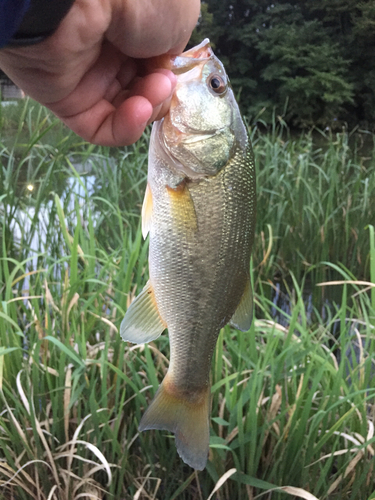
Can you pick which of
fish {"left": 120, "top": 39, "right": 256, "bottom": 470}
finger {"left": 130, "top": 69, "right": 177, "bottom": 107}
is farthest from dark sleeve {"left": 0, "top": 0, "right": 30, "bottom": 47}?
fish {"left": 120, "top": 39, "right": 256, "bottom": 470}

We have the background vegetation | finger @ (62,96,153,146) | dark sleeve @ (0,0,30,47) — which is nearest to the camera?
dark sleeve @ (0,0,30,47)

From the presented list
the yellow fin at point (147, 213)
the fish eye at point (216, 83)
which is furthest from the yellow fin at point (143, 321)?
the fish eye at point (216, 83)

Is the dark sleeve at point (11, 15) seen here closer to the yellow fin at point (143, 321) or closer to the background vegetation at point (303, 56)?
the yellow fin at point (143, 321)

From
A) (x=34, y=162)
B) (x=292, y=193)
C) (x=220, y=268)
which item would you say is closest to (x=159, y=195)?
(x=220, y=268)

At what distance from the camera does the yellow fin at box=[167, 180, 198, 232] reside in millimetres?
943

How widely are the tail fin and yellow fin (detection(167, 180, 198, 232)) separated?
1.30 feet

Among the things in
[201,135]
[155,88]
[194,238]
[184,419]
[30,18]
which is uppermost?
[30,18]

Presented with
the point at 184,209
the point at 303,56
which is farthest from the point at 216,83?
the point at 303,56

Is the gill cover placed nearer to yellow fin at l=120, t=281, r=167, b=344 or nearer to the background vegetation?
yellow fin at l=120, t=281, r=167, b=344

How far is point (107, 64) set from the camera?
994 millimetres

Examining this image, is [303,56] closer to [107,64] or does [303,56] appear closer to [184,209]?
[107,64]

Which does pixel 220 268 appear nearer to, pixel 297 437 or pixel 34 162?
pixel 297 437

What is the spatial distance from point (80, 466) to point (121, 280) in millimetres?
632

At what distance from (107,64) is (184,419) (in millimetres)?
872
